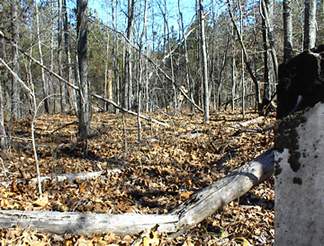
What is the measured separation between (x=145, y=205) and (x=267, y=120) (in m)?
7.08

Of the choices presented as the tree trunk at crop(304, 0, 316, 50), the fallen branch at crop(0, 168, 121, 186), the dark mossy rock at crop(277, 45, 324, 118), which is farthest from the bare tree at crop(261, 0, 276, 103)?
the dark mossy rock at crop(277, 45, 324, 118)

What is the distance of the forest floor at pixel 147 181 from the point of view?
481cm

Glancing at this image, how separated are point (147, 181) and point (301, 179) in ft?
17.3

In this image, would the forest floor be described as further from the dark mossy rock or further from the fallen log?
the dark mossy rock

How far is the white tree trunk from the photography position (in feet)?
6.98

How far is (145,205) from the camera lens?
6258 millimetres

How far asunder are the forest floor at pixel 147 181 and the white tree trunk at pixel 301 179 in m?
2.38

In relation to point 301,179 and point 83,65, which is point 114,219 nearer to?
point 301,179

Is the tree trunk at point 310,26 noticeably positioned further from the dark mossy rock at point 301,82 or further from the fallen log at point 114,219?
the dark mossy rock at point 301,82

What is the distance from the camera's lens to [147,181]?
7.32m

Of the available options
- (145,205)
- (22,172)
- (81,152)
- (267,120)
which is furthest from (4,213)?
(267,120)

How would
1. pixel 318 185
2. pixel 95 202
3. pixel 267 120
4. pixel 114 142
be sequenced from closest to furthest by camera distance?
pixel 318 185 → pixel 95 202 → pixel 114 142 → pixel 267 120

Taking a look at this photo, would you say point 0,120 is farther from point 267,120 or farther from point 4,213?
point 267,120

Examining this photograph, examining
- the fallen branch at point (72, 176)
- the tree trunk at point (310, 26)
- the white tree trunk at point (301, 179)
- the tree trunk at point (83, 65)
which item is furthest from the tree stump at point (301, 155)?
the tree trunk at point (83, 65)
